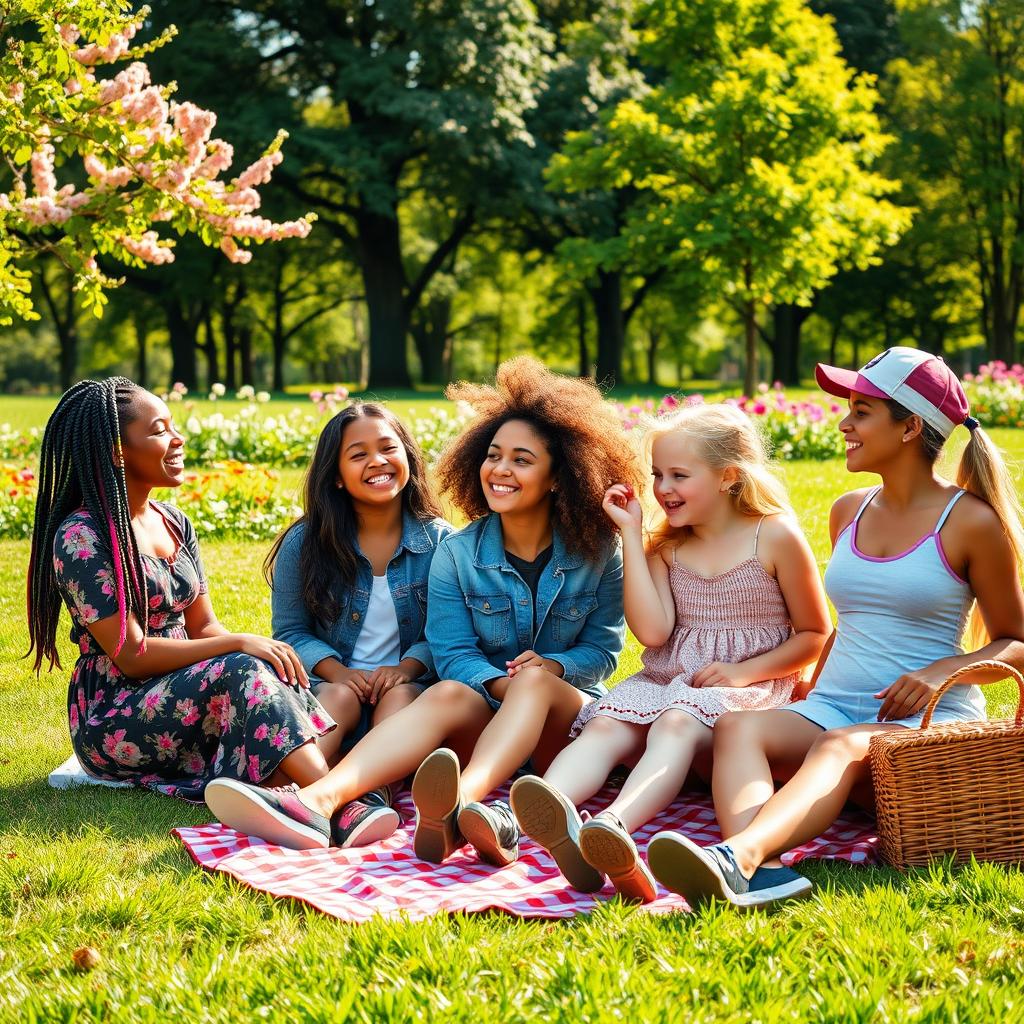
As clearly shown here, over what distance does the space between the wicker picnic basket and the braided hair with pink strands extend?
2356 mm

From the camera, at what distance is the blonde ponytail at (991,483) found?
3.62 m

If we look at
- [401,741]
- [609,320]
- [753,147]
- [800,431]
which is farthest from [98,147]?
[609,320]

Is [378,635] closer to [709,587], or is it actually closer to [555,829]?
[709,587]

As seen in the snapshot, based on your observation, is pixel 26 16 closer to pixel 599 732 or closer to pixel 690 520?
pixel 690 520

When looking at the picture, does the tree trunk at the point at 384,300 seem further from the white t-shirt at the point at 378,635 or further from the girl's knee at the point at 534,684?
the girl's knee at the point at 534,684

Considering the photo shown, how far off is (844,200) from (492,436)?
601 inches

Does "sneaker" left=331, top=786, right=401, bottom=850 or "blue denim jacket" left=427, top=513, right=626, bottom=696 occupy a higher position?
"blue denim jacket" left=427, top=513, right=626, bottom=696

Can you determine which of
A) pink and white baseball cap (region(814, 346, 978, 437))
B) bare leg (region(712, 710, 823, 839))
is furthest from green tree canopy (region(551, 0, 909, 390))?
bare leg (region(712, 710, 823, 839))

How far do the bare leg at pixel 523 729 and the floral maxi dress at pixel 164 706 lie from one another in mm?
550

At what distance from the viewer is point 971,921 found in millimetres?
2824

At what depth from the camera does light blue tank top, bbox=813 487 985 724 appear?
3.67 metres

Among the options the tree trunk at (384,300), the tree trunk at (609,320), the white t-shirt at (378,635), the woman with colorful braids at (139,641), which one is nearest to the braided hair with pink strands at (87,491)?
the woman with colorful braids at (139,641)

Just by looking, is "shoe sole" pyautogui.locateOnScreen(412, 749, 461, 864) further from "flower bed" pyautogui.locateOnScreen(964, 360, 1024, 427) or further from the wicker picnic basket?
"flower bed" pyautogui.locateOnScreen(964, 360, 1024, 427)

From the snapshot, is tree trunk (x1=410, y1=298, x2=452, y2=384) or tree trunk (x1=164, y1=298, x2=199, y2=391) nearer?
tree trunk (x1=164, y1=298, x2=199, y2=391)
